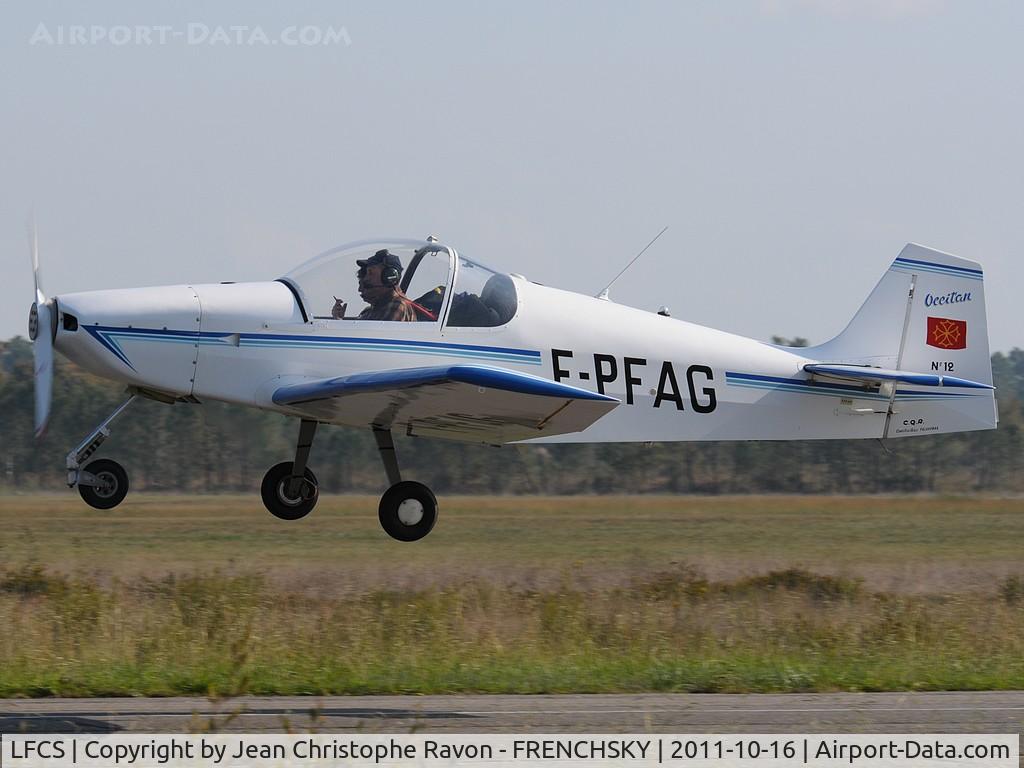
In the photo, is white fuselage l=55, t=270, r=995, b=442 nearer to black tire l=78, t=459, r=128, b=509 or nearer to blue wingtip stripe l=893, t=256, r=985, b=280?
black tire l=78, t=459, r=128, b=509

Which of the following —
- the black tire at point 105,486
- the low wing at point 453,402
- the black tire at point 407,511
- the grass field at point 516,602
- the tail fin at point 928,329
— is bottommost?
the grass field at point 516,602

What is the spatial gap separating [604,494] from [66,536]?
20521mm

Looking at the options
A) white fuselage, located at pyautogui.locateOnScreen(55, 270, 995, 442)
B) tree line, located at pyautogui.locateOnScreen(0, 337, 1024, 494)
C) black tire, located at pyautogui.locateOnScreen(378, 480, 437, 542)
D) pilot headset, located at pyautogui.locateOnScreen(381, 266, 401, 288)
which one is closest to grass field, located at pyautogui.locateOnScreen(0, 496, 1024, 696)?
black tire, located at pyautogui.locateOnScreen(378, 480, 437, 542)

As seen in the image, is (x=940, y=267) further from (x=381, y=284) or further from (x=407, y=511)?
(x=407, y=511)

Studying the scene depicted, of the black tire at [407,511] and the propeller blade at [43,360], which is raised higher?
the propeller blade at [43,360]

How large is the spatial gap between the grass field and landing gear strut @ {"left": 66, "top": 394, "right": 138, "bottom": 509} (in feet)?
5.10

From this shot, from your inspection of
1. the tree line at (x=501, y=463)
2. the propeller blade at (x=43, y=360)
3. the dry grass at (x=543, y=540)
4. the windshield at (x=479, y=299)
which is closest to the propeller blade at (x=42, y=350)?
the propeller blade at (x=43, y=360)

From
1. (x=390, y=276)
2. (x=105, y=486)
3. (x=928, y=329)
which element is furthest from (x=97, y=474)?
(x=928, y=329)

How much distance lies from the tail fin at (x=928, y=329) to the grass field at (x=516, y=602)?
10.8 feet

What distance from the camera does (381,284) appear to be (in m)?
10.8

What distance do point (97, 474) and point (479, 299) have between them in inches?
126

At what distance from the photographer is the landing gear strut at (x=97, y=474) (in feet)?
34.7

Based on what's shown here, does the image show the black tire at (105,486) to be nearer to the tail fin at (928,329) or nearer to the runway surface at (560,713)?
the runway surface at (560,713)

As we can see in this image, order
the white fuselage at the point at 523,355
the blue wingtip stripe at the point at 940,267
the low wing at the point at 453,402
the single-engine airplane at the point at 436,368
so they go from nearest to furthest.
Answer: the low wing at the point at 453,402 < the single-engine airplane at the point at 436,368 < the white fuselage at the point at 523,355 < the blue wingtip stripe at the point at 940,267
